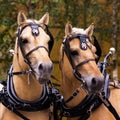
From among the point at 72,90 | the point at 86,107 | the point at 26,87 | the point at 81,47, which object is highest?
the point at 81,47

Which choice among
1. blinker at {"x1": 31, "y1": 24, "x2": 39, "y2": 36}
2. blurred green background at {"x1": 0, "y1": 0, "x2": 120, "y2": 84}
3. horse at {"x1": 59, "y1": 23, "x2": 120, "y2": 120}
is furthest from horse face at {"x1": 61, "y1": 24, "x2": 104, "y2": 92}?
blurred green background at {"x1": 0, "y1": 0, "x2": 120, "y2": 84}

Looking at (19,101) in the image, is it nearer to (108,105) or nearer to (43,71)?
(43,71)

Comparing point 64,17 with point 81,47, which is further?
point 64,17

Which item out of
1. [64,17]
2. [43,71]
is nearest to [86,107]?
[43,71]

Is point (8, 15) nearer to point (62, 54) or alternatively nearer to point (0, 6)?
point (0, 6)

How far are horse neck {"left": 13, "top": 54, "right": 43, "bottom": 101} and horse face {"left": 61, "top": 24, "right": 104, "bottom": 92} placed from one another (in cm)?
39

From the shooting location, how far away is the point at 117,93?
5484 mm

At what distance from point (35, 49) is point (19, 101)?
0.58 metres

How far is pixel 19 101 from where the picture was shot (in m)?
5.14

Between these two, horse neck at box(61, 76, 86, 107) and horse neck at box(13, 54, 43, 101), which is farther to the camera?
horse neck at box(61, 76, 86, 107)

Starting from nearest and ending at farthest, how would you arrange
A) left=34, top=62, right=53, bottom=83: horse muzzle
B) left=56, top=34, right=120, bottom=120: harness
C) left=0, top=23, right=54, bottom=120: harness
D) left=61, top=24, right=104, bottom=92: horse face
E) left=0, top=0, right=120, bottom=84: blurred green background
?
left=34, top=62, right=53, bottom=83: horse muzzle, left=61, top=24, right=104, bottom=92: horse face, left=0, top=23, right=54, bottom=120: harness, left=56, top=34, right=120, bottom=120: harness, left=0, top=0, right=120, bottom=84: blurred green background

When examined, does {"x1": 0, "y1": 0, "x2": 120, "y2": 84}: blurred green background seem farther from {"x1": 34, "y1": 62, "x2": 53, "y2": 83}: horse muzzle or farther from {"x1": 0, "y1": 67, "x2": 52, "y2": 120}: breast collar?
A: {"x1": 34, "y1": 62, "x2": 53, "y2": 83}: horse muzzle

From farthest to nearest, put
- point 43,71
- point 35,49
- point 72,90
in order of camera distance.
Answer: point 72,90 < point 35,49 < point 43,71

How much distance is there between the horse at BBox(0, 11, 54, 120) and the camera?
16.4 feet
